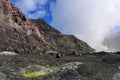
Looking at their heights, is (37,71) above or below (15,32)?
below

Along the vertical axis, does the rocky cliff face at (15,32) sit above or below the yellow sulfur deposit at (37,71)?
above

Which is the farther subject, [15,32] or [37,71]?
[15,32]

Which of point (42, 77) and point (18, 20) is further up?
point (18, 20)

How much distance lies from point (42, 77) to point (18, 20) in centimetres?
11144

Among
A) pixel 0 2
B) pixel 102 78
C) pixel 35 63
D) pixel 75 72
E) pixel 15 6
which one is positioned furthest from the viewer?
pixel 15 6

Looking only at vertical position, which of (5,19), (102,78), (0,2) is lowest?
(102,78)

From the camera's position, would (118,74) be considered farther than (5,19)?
No

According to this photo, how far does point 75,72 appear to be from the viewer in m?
42.0

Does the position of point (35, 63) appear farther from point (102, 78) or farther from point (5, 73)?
point (102, 78)

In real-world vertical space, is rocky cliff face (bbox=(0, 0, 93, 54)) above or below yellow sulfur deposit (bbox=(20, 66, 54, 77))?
above

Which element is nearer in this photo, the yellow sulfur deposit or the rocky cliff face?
the yellow sulfur deposit

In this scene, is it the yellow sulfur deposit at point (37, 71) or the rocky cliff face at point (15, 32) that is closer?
the yellow sulfur deposit at point (37, 71)

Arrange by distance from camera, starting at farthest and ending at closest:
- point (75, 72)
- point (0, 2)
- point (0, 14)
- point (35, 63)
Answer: point (0, 2) → point (0, 14) → point (35, 63) → point (75, 72)

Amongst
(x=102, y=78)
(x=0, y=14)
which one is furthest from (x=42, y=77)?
(x=0, y=14)
